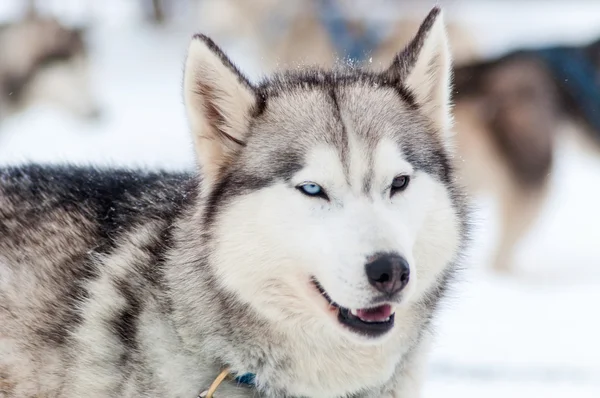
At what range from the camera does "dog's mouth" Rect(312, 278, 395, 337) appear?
2275mm

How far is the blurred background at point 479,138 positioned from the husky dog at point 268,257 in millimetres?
294

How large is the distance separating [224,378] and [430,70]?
1.14 metres

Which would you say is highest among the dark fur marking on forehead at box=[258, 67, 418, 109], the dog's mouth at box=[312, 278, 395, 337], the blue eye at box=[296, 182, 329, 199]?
the dark fur marking on forehead at box=[258, 67, 418, 109]

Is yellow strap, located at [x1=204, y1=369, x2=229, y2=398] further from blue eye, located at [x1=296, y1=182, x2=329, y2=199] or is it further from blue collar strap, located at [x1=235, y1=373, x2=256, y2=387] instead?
blue eye, located at [x1=296, y1=182, x2=329, y2=199]

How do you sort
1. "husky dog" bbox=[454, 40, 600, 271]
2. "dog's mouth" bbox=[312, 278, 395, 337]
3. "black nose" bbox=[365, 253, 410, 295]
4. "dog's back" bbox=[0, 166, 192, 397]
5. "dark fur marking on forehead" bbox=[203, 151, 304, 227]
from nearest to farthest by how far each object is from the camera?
"black nose" bbox=[365, 253, 410, 295] < "dog's mouth" bbox=[312, 278, 395, 337] < "dark fur marking on forehead" bbox=[203, 151, 304, 227] < "dog's back" bbox=[0, 166, 192, 397] < "husky dog" bbox=[454, 40, 600, 271]

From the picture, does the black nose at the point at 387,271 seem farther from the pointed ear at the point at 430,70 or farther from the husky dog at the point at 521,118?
the husky dog at the point at 521,118

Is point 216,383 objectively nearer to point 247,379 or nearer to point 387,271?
point 247,379

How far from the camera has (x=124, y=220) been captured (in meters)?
2.78

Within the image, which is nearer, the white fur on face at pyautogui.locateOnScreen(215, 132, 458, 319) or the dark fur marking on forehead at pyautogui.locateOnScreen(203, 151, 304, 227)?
the white fur on face at pyautogui.locateOnScreen(215, 132, 458, 319)

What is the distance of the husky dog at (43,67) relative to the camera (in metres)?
9.74

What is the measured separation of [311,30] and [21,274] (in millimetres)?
7103

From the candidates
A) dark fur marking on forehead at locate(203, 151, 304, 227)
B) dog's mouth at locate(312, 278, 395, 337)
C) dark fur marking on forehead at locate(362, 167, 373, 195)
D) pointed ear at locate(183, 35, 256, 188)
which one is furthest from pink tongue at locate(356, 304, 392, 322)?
pointed ear at locate(183, 35, 256, 188)

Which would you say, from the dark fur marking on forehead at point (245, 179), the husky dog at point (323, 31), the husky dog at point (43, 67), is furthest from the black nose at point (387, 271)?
the husky dog at point (43, 67)

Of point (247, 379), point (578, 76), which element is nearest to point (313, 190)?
point (247, 379)
